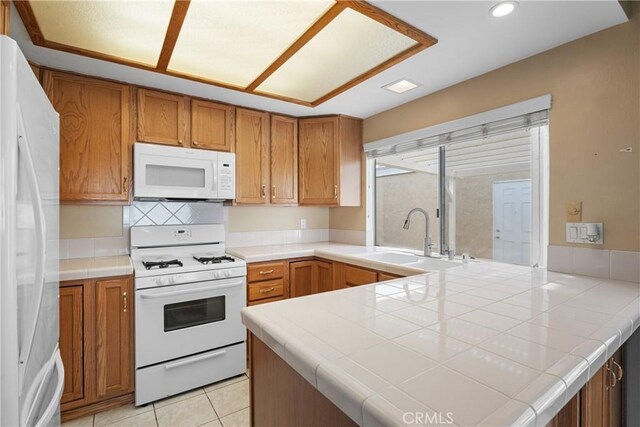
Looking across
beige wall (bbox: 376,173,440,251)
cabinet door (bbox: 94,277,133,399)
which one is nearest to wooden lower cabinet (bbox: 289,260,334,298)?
beige wall (bbox: 376,173,440,251)

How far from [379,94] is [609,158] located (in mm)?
1510

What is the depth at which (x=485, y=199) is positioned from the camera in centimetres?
226

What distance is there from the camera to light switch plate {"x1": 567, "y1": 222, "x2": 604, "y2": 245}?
62.6 inches

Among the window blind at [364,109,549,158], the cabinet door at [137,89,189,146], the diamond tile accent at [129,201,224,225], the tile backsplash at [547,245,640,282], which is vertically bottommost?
the tile backsplash at [547,245,640,282]

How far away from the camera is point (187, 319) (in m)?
2.10

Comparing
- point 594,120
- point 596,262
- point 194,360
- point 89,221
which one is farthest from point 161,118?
point 596,262

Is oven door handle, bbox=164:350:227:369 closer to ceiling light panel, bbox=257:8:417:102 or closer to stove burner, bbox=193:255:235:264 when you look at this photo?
stove burner, bbox=193:255:235:264

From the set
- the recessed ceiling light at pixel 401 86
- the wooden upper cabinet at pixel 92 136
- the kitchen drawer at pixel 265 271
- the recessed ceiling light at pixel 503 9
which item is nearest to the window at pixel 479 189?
the recessed ceiling light at pixel 401 86

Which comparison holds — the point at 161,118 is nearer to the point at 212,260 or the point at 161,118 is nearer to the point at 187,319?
the point at 212,260

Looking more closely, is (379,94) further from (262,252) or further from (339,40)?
(262,252)

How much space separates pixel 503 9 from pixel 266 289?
2.30 metres

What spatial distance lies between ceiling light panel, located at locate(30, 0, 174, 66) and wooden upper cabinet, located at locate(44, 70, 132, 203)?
0.42 metres

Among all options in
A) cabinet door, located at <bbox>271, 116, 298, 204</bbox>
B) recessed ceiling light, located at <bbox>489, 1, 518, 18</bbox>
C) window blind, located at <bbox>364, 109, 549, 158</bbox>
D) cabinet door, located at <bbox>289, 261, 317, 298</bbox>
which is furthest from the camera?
cabinet door, located at <bbox>271, 116, 298, 204</bbox>
